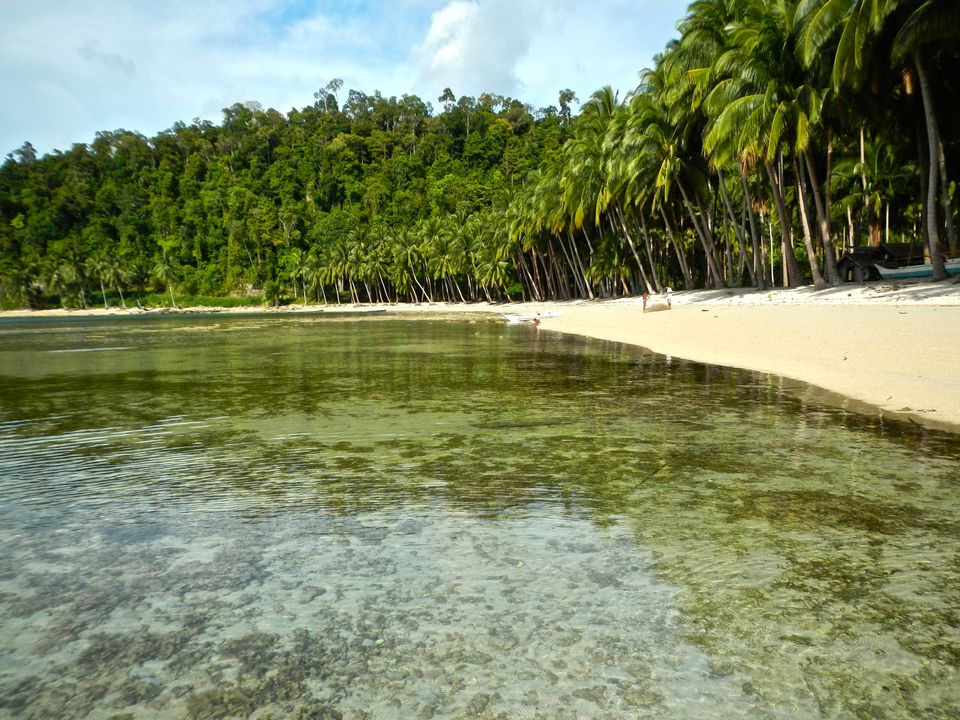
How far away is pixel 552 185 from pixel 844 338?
131ft

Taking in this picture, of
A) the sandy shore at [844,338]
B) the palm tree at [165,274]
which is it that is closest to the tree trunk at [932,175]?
the sandy shore at [844,338]

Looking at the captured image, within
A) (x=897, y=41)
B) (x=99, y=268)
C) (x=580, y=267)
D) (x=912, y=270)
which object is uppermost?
(x=99, y=268)

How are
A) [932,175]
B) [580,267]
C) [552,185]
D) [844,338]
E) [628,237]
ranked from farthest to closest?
[580,267], [552,185], [628,237], [932,175], [844,338]

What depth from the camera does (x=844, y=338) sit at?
14812 millimetres

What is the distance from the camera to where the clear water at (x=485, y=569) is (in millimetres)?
2805

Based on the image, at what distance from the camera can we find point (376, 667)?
296 cm

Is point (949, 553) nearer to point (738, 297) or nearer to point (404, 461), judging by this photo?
point (404, 461)

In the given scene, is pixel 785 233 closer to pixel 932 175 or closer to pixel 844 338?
pixel 932 175

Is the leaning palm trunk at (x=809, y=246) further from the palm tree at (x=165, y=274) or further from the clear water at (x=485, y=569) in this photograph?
the palm tree at (x=165, y=274)

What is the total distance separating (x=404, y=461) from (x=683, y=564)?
3.42 meters

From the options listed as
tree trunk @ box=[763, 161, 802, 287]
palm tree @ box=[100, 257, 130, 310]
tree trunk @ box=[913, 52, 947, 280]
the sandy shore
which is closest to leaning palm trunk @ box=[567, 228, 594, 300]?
tree trunk @ box=[763, 161, 802, 287]

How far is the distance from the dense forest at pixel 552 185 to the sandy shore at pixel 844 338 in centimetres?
323

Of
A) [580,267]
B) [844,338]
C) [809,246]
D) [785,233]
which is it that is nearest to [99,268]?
[580,267]

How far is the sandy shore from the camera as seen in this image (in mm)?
9383
